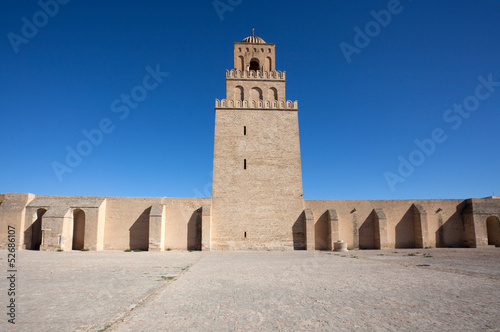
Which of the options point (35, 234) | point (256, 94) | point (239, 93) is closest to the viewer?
point (35, 234)

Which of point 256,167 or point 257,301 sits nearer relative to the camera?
point 257,301

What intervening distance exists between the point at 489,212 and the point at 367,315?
71.3 feet

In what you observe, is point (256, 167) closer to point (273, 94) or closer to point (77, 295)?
point (273, 94)

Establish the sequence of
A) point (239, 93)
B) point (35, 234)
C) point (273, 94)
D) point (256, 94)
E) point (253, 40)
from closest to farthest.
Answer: point (35, 234)
point (239, 93)
point (256, 94)
point (273, 94)
point (253, 40)

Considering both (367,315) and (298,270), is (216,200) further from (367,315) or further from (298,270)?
(367,315)

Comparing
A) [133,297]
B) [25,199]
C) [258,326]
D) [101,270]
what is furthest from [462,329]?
[25,199]

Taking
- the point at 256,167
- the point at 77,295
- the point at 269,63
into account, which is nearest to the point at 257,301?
the point at 77,295

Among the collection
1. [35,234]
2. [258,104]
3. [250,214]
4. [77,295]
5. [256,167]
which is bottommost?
[77,295]

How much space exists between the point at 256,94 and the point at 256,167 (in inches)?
224

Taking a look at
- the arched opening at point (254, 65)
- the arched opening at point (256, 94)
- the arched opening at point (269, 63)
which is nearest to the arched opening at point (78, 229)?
the arched opening at point (256, 94)

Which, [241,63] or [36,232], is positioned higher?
[241,63]

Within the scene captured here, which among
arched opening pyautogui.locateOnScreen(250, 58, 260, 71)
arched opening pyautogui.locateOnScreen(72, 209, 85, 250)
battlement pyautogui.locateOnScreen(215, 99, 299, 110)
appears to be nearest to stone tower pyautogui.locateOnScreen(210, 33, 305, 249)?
battlement pyautogui.locateOnScreen(215, 99, 299, 110)

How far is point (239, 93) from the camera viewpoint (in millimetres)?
22625

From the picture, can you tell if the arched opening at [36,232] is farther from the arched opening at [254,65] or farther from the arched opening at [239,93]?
the arched opening at [254,65]
